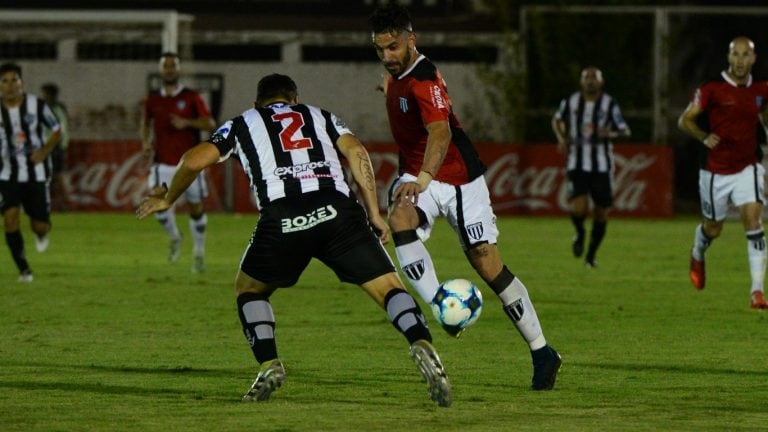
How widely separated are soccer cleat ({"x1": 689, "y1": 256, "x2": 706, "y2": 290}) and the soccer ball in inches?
256

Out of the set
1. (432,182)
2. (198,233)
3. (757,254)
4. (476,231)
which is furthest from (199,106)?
(476,231)

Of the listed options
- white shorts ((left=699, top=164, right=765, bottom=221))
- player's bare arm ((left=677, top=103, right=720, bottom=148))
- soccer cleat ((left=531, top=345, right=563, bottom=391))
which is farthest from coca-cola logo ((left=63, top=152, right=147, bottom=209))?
soccer cleat ((left=531, top=345, right=563, bottom=391))

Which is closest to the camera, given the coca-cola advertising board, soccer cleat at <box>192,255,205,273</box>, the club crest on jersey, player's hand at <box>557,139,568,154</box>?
the club crest on jersey

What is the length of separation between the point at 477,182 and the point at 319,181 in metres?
1.21

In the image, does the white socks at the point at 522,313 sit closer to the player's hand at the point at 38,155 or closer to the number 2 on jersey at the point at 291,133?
the number 2 on jersey at the point at 291,133

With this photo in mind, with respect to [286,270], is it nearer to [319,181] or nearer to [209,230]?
[319,181]

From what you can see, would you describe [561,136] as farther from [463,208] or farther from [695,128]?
[463,208]

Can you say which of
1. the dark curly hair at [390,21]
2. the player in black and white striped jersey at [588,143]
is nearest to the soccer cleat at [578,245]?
the player in black and white striped jersey at [588,143]

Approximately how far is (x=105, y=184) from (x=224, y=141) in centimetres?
1995

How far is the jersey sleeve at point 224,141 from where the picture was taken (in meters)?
8.46

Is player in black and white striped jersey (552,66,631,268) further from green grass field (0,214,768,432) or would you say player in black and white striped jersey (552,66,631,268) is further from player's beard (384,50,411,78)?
player's beard (384,50,411,78)

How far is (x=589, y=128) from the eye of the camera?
63.9 ft

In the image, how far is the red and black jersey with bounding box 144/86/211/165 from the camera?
59.2 ft

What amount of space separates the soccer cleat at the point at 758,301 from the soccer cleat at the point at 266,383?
20.3ft
